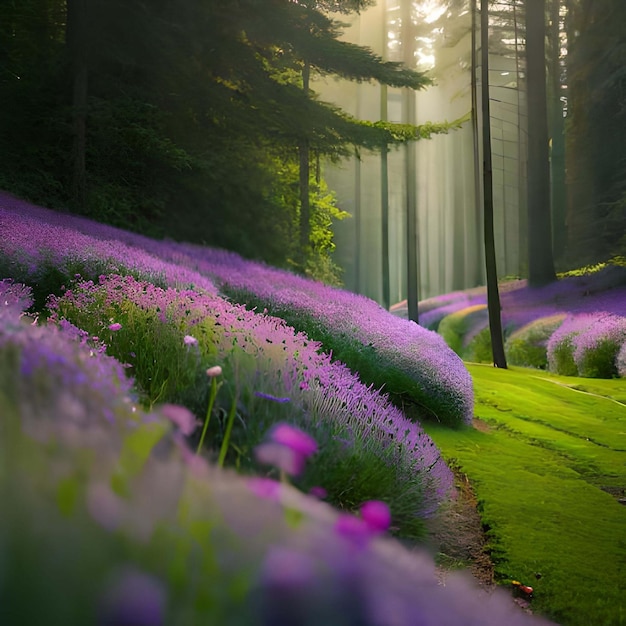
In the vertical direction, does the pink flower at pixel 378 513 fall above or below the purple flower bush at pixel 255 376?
below

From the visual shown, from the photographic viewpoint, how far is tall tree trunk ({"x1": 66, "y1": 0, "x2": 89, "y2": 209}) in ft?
13.8

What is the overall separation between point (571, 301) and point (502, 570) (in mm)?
3191

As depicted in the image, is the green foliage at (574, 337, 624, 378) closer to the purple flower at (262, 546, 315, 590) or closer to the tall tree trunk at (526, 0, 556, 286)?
the tall tree trunk at (526, 0, 556, 286)

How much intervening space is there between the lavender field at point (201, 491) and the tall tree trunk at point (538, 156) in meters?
3.34

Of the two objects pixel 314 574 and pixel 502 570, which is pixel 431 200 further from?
pixel 314 574

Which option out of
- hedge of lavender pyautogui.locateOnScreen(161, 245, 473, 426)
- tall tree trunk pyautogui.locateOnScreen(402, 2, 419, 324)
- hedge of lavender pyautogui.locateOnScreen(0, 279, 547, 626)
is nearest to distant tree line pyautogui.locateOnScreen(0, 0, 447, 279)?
tall tree trunk pyautogui.locateOnScreen(402, 2, 419, 324)

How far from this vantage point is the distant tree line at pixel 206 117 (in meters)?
4.26

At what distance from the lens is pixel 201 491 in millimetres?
522

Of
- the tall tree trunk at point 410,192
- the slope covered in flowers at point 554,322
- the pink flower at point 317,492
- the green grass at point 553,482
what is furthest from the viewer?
the tall tree trunk at point 410,192

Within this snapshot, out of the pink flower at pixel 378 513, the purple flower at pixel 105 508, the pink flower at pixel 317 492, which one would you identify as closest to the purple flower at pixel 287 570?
the purple flower at pixel 105 508

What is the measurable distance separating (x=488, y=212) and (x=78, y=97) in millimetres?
3389

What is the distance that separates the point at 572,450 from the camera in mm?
2877

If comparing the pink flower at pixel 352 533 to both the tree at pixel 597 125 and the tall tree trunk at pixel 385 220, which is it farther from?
the tall tree trunk at pixel 385 220

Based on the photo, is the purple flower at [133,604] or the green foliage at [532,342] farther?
the green foliage at [532,342]
